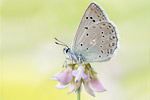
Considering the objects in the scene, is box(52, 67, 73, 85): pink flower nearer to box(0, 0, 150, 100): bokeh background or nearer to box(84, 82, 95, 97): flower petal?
box(84, 82, 95, 97): flower petal

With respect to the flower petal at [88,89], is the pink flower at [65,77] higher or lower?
higher

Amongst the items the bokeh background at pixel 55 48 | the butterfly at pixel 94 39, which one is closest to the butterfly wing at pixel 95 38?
the butterfly at pixel 94 39

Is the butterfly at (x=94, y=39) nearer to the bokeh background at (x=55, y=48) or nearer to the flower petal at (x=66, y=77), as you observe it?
the flower petal at (x=66, y=77)

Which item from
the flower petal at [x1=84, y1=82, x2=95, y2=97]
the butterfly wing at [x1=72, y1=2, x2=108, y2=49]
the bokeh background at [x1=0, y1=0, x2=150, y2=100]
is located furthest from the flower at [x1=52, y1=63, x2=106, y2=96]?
the bokeh background at [x1=0, y1=0, x2=150, y2=100]

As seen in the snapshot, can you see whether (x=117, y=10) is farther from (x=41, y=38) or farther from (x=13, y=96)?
(x=13, y=96)

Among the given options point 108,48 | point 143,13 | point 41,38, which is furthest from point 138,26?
point 108,48

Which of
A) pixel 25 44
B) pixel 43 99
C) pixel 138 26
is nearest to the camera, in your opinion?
pixel 43 99
